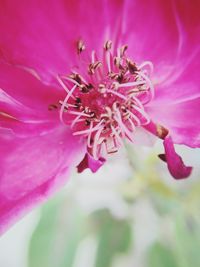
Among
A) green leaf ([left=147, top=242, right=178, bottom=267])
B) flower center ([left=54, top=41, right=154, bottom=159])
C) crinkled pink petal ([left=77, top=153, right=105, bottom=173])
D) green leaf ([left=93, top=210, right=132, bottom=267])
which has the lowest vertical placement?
green leaf ([left=147, top=242, right=178, bottom=267])

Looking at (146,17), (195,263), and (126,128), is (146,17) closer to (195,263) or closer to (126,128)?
(126,128)

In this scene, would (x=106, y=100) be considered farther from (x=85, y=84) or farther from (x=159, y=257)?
(x=159, y=257)

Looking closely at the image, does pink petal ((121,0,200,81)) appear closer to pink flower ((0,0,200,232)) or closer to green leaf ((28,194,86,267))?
pink flower ((0,0,200,232))

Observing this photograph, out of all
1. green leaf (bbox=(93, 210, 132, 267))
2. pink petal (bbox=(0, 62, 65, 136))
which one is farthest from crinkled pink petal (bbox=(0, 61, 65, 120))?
green leaf (bbox=(93, 210, 132, 267))

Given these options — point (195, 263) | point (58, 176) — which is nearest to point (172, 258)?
point (195, 263)

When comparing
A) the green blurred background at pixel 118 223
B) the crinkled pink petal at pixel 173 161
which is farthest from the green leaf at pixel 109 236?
the crinkled pink petal at pixel 173 161

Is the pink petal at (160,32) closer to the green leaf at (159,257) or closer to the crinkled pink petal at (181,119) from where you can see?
the crinkled pink petal at (181,119)
